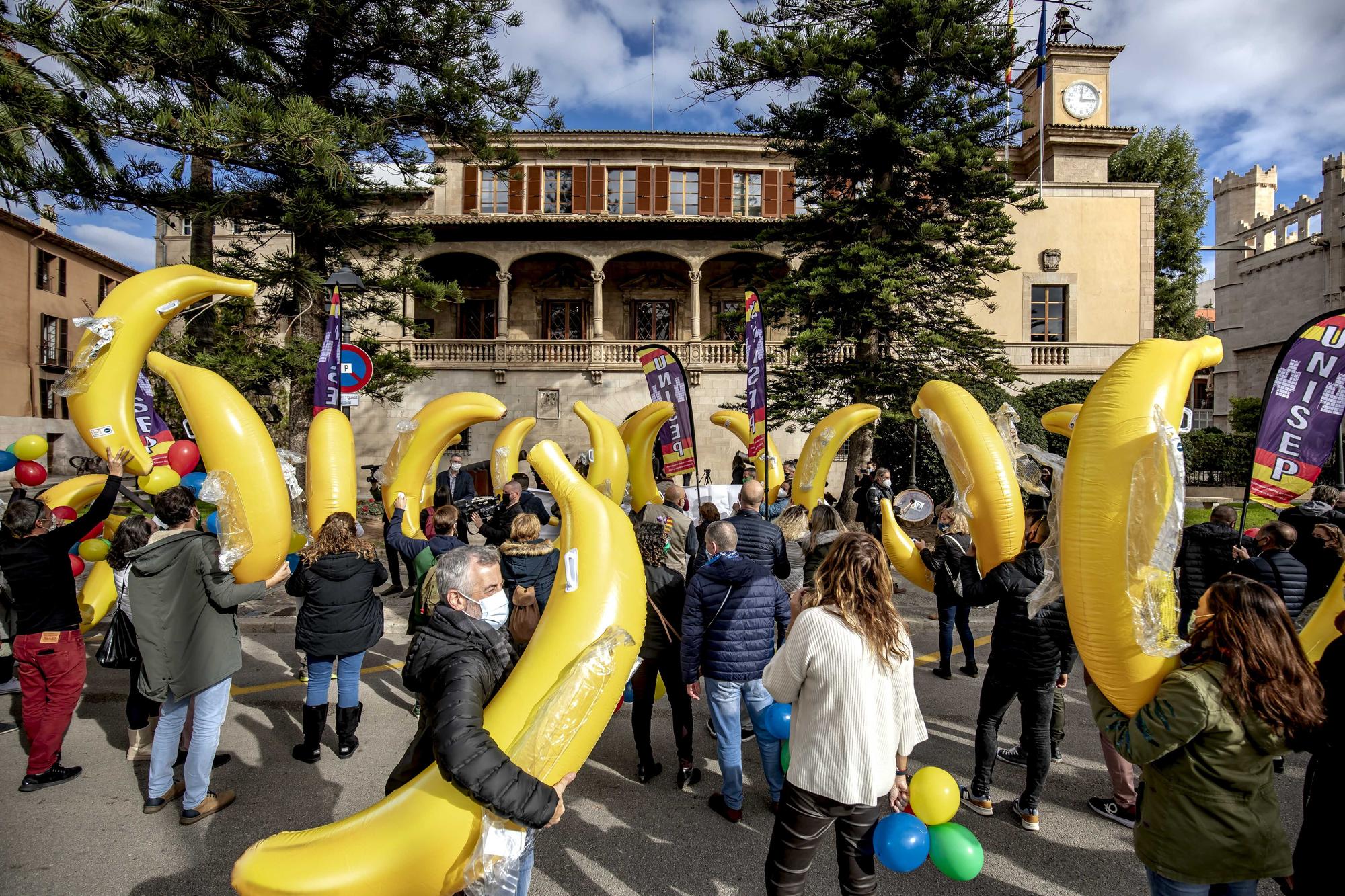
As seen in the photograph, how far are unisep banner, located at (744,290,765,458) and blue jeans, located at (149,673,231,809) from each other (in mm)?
5546

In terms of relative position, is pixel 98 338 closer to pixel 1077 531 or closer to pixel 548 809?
pixel 548 809

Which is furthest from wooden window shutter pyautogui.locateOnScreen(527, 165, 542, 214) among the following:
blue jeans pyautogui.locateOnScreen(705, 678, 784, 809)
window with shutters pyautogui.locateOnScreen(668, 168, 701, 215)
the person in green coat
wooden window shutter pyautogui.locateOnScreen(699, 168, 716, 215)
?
the person in green coat

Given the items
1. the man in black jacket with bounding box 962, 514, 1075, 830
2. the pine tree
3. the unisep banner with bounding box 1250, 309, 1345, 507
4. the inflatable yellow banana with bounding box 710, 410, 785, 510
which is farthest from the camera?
the pine tree

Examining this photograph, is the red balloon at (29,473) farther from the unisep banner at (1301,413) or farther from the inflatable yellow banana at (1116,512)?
the unisep banner at (1301,413)

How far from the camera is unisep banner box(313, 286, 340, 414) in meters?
8.02

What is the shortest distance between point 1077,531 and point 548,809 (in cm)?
213

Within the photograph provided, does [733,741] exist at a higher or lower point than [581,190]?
lower

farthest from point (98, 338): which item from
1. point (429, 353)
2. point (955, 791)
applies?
point (429, 353)

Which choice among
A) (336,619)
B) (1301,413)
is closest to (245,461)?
(336,619)

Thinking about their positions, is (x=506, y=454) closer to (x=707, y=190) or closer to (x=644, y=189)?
(x=644, y=189)

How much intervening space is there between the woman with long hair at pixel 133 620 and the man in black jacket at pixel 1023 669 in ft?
14.7

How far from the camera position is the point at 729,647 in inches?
146

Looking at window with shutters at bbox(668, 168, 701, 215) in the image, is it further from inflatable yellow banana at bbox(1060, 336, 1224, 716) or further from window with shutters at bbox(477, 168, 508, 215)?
inflatable yellow banana at bbox(1060, 336, 1224, 716)

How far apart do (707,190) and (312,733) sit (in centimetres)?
2104
